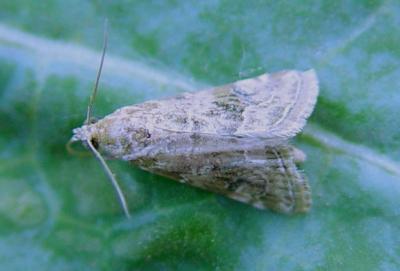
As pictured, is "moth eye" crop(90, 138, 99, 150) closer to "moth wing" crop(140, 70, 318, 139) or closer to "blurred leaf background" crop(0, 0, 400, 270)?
"blurred leaf background" crop(0, 0, 400, 270)

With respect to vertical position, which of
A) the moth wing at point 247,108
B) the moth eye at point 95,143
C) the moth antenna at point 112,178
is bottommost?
the moth antenna at point 112,178

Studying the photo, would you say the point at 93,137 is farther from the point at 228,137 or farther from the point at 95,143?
the point at 228,137

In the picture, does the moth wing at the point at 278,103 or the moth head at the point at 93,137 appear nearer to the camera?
the moth wing at the point at 278,103

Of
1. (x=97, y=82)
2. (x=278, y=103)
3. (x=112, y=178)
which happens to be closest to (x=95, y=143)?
(x=112, y=178)

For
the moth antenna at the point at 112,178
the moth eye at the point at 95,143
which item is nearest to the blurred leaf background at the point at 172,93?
the moth antenna at the point at 112,178

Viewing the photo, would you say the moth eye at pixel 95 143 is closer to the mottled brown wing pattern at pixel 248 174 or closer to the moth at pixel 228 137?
the moth at pixel 228 137

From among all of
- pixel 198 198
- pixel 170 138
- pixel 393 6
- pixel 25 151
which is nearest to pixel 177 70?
pixel 170 138
